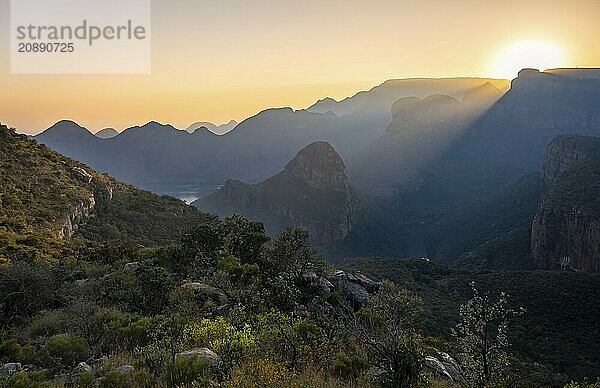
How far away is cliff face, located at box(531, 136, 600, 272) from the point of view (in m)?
75.6

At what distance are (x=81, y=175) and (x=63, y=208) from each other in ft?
25.0

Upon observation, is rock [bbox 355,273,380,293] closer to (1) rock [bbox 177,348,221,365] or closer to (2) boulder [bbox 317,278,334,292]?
(2) boulder [bbox 317,278,334,292]

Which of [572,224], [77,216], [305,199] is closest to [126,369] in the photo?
[77,216]

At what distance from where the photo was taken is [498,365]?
7.17m

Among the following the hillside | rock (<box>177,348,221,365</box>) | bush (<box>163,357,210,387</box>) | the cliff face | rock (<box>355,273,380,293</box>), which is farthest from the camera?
the cliff face

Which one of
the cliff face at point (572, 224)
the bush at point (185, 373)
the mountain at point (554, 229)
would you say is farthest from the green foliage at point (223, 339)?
the cliff face at point (572, 224)

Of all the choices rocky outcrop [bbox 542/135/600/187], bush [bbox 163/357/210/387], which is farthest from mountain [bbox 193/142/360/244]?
bush [bbox 163/357/210/387]

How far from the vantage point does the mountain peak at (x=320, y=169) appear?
138 meters

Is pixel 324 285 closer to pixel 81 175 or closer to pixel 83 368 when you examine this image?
pixel 83 368

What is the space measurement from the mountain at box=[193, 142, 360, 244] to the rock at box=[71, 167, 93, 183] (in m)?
87.0

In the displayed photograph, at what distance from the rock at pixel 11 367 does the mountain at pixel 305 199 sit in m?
115

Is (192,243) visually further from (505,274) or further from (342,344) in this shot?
(505,274)

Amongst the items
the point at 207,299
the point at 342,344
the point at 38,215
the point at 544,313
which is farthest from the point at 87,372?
the point at 544,313

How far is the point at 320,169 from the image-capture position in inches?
5443
